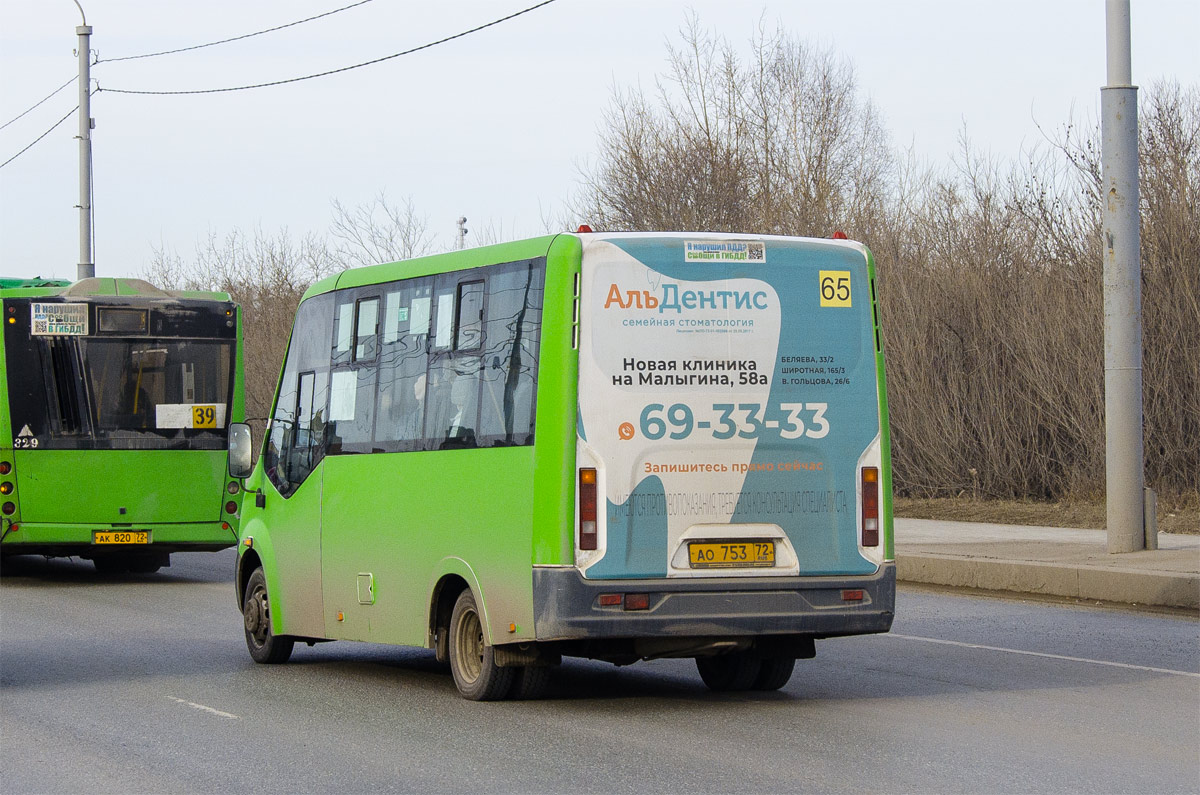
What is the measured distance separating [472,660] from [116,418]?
10529 millimetres

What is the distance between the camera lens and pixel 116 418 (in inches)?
749

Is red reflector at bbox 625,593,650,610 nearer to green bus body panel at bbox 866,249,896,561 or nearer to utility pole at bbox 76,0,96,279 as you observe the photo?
green bus body panel at bbox 866,249,896,561

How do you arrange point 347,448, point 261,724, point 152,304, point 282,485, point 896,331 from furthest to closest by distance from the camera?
point 896,331
point 152,304
point 282,485
point 347,448
point 261,724

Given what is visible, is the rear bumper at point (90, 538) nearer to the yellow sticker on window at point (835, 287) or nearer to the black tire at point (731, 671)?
the black tire at point (731, 671)

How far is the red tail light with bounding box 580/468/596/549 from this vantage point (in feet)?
28.9

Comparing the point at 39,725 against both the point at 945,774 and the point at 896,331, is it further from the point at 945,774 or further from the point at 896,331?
the point at 896,331

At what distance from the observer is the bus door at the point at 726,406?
894 centimetres

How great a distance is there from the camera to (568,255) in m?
9.00

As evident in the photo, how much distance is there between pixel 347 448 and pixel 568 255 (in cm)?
267

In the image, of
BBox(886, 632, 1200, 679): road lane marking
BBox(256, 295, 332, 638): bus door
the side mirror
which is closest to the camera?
BBox(886, 632, 1200, 679): road lane marking

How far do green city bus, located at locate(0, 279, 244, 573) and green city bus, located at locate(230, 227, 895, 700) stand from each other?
9.54 meters

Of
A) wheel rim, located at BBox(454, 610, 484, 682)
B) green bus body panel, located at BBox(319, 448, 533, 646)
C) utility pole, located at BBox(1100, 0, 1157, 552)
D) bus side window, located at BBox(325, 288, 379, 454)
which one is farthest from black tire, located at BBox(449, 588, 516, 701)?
utility pole, located at BBox(1100, 0, 1157, 552)

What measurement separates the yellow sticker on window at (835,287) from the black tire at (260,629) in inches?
181

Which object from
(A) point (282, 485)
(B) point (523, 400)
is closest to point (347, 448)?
(A) point (282, 485)
